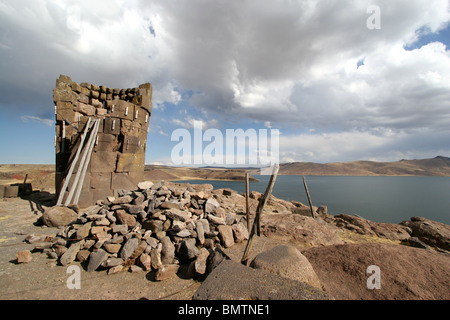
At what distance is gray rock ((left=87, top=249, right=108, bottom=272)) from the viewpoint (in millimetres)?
4520

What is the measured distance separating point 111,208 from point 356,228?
13.0 meters

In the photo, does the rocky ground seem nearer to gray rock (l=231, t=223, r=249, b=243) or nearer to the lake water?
gray rock (l=231, t=223, r=249, b=243)

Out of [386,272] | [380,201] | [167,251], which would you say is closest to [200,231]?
[167,251]

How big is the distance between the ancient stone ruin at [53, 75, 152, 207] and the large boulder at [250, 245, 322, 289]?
8.71 meters

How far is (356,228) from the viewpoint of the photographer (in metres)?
11.4

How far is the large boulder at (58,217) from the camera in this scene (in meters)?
6.83

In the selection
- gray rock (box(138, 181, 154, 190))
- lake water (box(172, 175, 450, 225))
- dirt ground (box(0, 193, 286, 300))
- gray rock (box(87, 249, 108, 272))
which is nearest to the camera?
dirt ground (box(0, 193, 286, 300))

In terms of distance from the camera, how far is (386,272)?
3.48 m

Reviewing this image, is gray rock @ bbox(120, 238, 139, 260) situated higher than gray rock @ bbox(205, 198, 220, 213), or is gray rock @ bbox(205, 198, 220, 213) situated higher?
gray rock @ bbox(205, 198, 220, 213)

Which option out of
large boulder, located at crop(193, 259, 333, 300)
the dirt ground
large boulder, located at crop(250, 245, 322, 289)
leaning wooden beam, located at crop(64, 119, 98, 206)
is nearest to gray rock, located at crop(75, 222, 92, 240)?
the dirt ground

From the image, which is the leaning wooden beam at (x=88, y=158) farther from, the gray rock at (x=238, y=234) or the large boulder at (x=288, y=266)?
the large boulder at (x=288, y=266)

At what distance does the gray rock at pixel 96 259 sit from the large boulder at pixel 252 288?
129 inches
